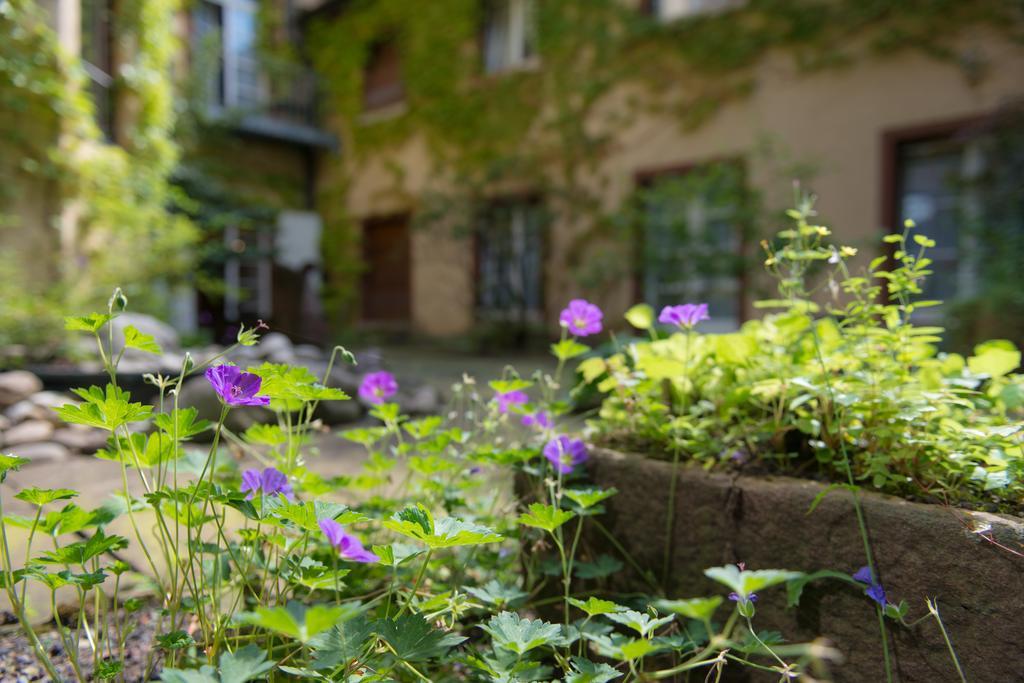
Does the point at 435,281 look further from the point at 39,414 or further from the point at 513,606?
the point at 513,606

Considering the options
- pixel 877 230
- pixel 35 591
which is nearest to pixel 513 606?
pixel 35 591

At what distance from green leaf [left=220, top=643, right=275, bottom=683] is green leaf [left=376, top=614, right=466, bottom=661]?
0.15m

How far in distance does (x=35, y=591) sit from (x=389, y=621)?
95 cm

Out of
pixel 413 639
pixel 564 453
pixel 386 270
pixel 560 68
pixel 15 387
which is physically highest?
pixel 560 68

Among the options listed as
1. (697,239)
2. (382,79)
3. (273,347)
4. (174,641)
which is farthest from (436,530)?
(382,79)

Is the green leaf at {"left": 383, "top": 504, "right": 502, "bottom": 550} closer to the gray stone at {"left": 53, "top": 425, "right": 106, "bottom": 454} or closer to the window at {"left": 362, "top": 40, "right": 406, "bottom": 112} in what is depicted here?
the gray stone at {"left": 53, "top": 425, "right": 106, "bottom": 454}

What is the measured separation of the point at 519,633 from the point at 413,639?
130 mm

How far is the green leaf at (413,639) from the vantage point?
750 millimetres

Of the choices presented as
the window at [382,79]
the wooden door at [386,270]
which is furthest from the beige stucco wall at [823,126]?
the window at [382,79]

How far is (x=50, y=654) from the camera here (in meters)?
1.08

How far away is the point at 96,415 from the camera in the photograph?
82 cm

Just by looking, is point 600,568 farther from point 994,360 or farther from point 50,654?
point 50,654

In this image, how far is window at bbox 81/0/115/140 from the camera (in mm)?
6398

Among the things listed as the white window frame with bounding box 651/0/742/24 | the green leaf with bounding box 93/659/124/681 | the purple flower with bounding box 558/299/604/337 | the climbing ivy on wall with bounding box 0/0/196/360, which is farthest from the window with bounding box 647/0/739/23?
the green leaf with bounding box 93/659/124/681
